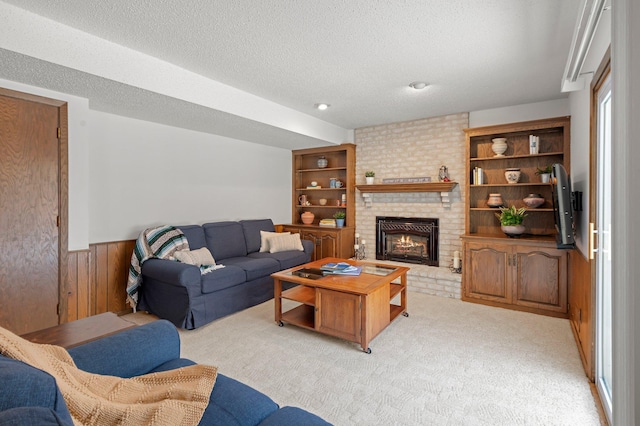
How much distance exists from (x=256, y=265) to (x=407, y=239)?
2.49 meters

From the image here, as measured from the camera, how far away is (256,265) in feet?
13.1

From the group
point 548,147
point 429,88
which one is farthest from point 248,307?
point 548,147

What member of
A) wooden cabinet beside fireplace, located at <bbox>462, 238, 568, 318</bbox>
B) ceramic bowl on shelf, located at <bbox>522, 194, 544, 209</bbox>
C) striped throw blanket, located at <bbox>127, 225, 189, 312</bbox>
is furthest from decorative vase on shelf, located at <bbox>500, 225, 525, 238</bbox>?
striped throw blanket, located at <bbox>127, 225, 189, 312</bbox>

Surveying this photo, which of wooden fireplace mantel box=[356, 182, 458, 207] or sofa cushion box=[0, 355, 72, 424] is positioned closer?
sofa cushion box=[0, 355, 72, 424]

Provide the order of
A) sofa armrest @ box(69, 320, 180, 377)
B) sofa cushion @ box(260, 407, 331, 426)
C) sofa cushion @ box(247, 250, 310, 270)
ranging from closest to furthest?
sofa cushion @ box(260, 407, 331, 426), sofa armrest @ box(69, 320, 180, 377), sofa cushion @ box(247, 250, 310, 270)

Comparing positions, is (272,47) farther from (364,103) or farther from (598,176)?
(598,176)

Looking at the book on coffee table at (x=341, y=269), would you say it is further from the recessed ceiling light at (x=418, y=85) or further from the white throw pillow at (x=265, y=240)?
the recessed ceiling light at (x=418, y=85)

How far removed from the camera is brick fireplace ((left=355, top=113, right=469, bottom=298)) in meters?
4.61

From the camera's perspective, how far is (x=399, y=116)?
188 inches

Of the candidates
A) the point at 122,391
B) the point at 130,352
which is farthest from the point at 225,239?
the point at 122,391

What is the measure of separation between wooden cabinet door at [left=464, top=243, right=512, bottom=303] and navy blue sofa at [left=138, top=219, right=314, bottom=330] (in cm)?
225

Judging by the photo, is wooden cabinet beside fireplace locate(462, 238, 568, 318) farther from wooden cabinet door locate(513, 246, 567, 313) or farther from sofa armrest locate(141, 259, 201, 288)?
sofa armrest locate(141, 259, 201, 288)

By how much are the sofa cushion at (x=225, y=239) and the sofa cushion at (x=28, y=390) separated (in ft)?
11.2

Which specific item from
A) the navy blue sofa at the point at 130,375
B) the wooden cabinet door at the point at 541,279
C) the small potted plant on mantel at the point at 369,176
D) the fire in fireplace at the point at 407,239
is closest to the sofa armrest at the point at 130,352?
the navy blue sofa at the point at 130,375
